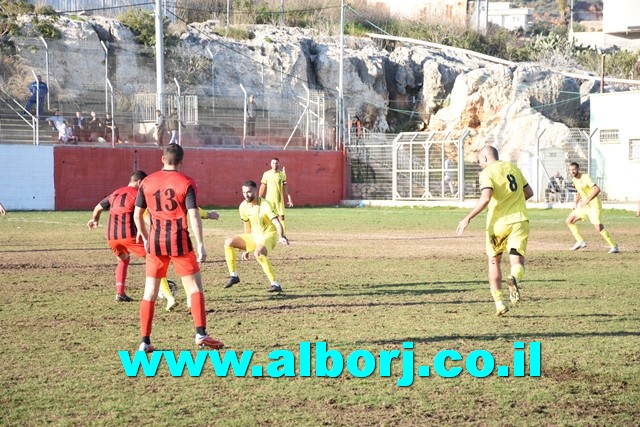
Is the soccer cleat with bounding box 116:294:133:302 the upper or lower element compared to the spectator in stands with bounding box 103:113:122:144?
lower

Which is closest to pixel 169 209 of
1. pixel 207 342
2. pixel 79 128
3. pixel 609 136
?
pixel 207 342

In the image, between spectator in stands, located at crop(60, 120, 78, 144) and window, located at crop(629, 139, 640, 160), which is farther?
window, located at crop(629, 139, 640, 160)

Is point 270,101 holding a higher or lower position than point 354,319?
higher

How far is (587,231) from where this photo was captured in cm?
2633

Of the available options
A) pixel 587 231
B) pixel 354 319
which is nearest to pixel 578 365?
pixel 354 319

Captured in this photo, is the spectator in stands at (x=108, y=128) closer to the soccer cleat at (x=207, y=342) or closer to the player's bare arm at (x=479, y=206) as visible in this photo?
the player's bare arm at (x=479, y=206)

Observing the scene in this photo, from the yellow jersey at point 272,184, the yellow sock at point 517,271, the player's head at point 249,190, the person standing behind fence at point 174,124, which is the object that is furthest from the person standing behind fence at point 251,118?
the yellow sock at point 517,271

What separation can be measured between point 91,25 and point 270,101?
1124 cm

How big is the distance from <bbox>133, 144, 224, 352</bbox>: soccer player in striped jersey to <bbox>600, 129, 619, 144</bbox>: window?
35.4 m

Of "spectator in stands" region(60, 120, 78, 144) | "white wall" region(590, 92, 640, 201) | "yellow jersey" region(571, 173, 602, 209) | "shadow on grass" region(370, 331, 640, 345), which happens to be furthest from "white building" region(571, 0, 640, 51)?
"shadow on grass" region(370, 331, 640, 345)

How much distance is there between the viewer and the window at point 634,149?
132 ft

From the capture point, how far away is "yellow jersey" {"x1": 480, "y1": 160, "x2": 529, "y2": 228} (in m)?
11.2

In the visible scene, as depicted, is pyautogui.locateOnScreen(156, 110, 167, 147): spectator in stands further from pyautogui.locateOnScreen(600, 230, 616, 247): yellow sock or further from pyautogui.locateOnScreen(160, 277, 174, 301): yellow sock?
pyautogui.locateOnScreen(160, 277, 174, 301): yellow sock

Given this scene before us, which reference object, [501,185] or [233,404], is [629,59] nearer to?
[501,185]
